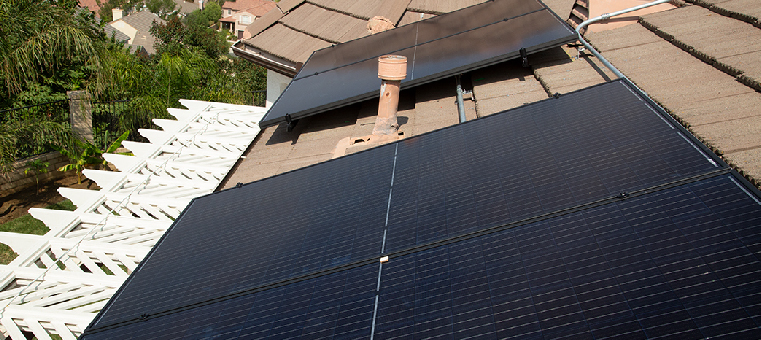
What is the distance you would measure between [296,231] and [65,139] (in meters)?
16.2

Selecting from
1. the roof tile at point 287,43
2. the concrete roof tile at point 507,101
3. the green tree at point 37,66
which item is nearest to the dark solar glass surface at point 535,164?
the concrete roof tile at point 507,101

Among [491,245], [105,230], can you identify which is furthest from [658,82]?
[105,230]

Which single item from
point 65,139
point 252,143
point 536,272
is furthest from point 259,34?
point 536,272

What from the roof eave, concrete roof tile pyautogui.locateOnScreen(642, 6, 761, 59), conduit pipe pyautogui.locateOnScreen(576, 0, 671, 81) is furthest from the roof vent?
concrete roof tile pyautogui.locateOnScreen(642, 6, 761, 59)

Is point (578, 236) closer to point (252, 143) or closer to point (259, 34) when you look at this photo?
point (252, 143)

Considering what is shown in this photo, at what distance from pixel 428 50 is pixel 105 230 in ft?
→ 20.1

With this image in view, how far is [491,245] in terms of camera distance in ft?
13.6

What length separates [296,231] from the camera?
5.52 metres

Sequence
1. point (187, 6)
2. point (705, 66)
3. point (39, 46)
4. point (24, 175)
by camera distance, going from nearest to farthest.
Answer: point (705, 66) → point (24, 175) → point (39, 46) → point (187, 6)

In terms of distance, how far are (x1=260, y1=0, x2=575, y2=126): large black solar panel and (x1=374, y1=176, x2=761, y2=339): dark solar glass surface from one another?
199 inches

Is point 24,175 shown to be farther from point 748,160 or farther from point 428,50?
point 748,160

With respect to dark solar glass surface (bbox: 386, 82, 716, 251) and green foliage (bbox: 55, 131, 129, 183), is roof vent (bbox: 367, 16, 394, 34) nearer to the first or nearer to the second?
dark solar glass surface (bbox: 386, 82, 716, 251)

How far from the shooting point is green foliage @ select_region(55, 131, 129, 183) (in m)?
18.2

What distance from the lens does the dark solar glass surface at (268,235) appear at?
4949mm
